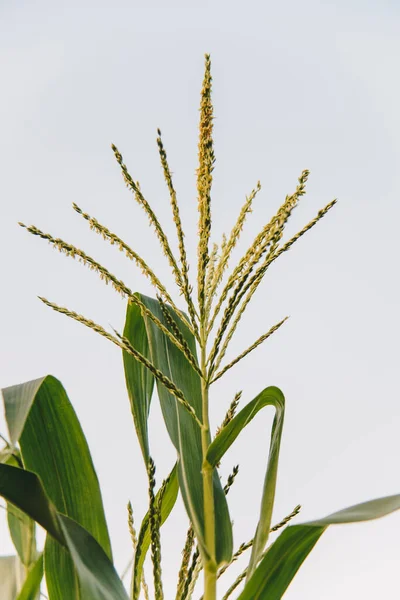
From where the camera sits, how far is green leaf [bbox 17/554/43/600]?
973mm

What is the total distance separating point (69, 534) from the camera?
0.79 meters

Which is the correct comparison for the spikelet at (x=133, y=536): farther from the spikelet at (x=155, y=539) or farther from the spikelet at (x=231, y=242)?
the spikelet at (x=231, y=242)

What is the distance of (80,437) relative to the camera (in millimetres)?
946

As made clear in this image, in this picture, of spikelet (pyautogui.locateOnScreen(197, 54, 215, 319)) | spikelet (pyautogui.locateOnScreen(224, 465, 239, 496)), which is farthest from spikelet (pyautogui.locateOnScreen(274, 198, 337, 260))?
spikelet (pyautogui.locateOnScreen(224, 465, 239, 496))

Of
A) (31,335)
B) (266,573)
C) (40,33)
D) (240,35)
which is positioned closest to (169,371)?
(266,573)

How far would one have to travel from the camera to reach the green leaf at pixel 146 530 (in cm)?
96

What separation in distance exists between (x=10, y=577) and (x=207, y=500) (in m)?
0.50

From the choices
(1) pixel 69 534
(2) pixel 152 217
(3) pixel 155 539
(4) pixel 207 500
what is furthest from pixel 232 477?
(2) pixel 152 217

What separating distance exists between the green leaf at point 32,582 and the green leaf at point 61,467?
5cm

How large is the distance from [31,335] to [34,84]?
84.6 inches

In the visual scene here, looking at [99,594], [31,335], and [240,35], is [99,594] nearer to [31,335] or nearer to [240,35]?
[31,335]

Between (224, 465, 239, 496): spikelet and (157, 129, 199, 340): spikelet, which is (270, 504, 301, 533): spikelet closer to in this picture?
(224, 465, 239, 496): spikelet

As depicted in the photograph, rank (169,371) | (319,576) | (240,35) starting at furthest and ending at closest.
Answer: (240,35)
(319,576)
(169,371)

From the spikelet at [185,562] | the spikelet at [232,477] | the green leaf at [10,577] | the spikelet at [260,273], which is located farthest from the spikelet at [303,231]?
the green leaf at [10,577]
